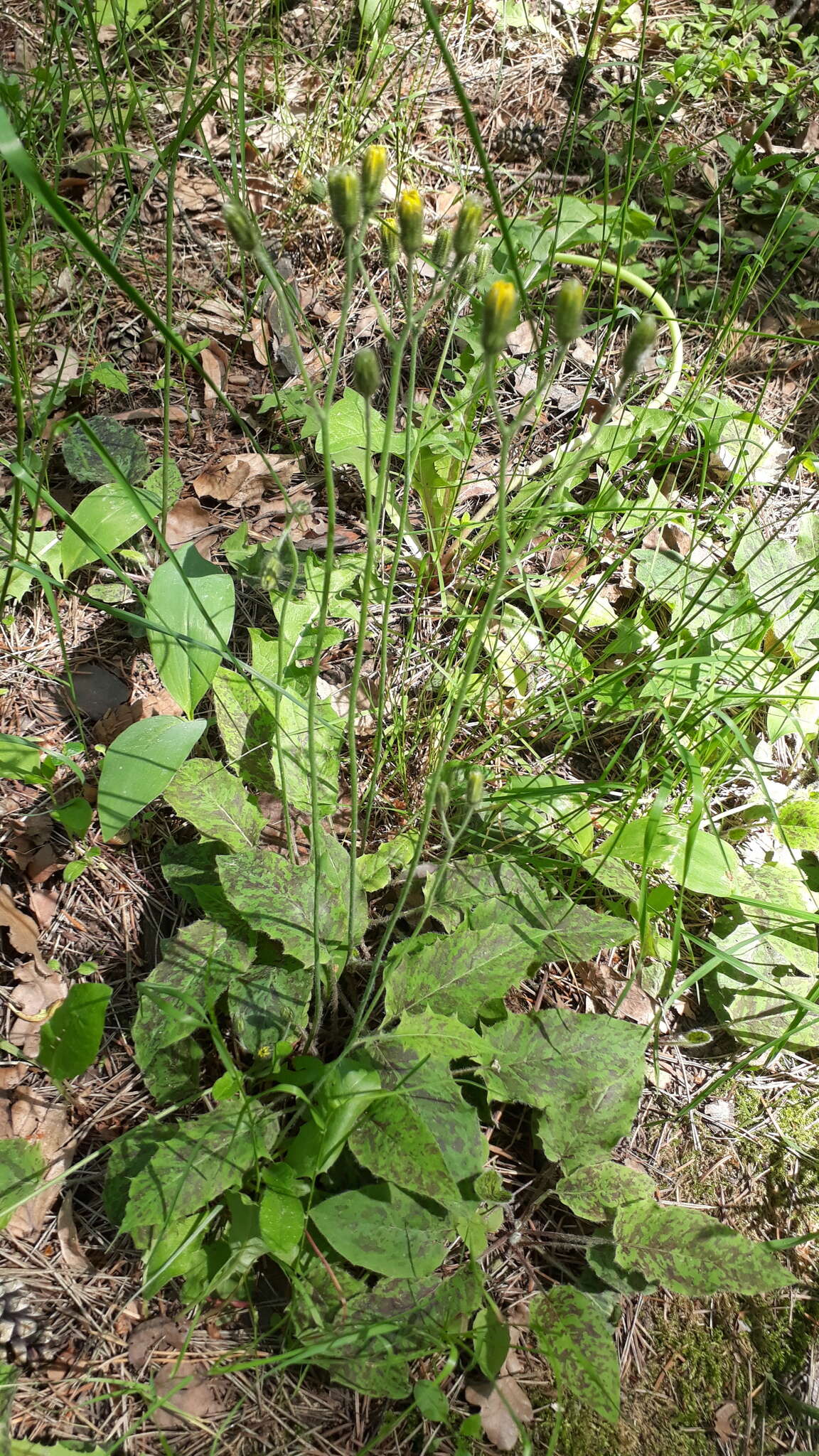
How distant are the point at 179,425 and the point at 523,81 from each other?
171 cm

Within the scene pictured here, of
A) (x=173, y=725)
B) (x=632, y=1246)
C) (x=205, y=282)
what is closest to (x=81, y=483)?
(x=205, y=282)

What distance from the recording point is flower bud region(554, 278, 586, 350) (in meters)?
0.88

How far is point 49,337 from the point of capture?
220cm

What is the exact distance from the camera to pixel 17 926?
5.03ft

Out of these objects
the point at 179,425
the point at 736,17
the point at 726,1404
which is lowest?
the point at 726,1404

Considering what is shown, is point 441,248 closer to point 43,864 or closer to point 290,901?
point 290,901

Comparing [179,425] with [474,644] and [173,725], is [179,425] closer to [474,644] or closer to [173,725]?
[173,725]

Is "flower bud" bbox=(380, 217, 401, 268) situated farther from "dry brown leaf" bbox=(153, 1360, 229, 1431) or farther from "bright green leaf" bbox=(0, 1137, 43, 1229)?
"dry brown leaf" bbox=(153, 1360, 229, 1431)

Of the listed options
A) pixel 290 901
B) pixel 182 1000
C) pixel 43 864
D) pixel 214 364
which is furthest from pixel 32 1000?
pixel 214 364

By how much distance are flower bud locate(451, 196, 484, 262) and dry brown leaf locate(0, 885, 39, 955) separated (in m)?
1.22

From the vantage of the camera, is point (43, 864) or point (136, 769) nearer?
point (136, 769)

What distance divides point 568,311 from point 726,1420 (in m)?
1.52

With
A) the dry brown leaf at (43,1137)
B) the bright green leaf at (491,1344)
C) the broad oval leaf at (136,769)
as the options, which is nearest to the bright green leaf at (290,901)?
the broad oval leaf at (136,769)

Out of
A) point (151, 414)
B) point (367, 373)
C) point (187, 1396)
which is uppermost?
point (367, 373)
